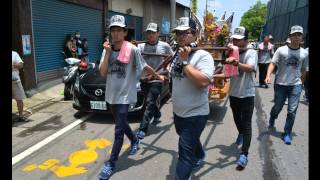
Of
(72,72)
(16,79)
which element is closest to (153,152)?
(16,79)

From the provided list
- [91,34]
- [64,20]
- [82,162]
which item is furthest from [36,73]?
[82,162]

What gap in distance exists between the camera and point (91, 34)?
14891mm

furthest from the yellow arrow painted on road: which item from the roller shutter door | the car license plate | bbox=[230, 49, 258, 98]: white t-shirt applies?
the roller shutter door

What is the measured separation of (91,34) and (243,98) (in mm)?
11197

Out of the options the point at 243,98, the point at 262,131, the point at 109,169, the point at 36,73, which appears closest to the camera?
the point at 109,169

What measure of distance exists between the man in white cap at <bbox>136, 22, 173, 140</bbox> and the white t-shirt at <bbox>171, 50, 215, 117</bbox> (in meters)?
2.00

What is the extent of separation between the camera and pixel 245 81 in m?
4.76

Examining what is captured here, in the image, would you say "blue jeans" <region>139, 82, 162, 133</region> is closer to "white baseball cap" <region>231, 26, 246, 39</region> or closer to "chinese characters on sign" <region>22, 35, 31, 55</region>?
"white baseball cap" <region>231, 26, 246, 39</region>

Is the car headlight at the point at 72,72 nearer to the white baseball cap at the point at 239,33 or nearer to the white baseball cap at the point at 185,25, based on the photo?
the white baseball cap at the point at 239,33

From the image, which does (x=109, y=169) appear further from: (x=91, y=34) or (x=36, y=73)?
(x=91, y=34)

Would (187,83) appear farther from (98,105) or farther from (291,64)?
(98,105)

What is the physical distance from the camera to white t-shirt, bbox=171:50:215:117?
344 centimetres

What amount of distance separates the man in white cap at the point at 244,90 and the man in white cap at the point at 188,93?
113 cm

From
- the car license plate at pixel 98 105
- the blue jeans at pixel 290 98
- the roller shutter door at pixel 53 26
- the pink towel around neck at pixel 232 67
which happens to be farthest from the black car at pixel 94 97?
the roller shutter door at pixel 53 26
